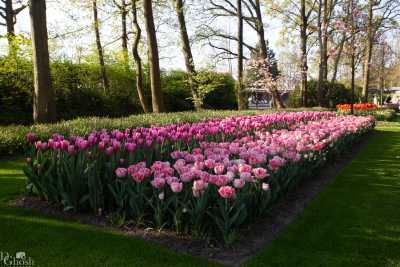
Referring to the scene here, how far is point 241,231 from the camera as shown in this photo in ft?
11.8

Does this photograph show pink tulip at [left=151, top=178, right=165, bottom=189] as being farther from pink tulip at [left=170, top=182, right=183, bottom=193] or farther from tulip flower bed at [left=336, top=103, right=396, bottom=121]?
tulip flower bed at [left=336, top=103, right=396, bottom=121]

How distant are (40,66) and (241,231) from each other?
25.6 feet

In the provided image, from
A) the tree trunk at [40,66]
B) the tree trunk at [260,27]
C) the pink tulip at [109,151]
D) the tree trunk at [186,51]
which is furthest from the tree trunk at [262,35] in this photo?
the pink tulip at [109,151]

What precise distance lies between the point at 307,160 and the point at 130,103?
12.9m

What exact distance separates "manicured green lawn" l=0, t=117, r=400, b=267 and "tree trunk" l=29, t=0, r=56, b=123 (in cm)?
469

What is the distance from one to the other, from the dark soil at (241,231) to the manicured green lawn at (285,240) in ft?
0.35

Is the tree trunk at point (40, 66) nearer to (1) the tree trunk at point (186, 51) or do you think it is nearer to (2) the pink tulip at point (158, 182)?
(2) the pink tulip at point (158, 182)

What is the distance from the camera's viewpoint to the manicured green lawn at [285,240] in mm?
3062

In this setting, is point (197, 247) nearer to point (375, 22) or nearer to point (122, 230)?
point (122, 230)

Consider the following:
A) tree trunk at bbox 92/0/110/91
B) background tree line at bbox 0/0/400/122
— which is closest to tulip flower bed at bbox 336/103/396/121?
background tree line at bbox 0/0/400/122

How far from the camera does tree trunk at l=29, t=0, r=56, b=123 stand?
9.11m

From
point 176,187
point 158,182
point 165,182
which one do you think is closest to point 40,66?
point 165,182

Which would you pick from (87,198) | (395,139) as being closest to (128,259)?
(87,198)

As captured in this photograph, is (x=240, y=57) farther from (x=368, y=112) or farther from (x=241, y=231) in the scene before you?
(x=241, y=231)
